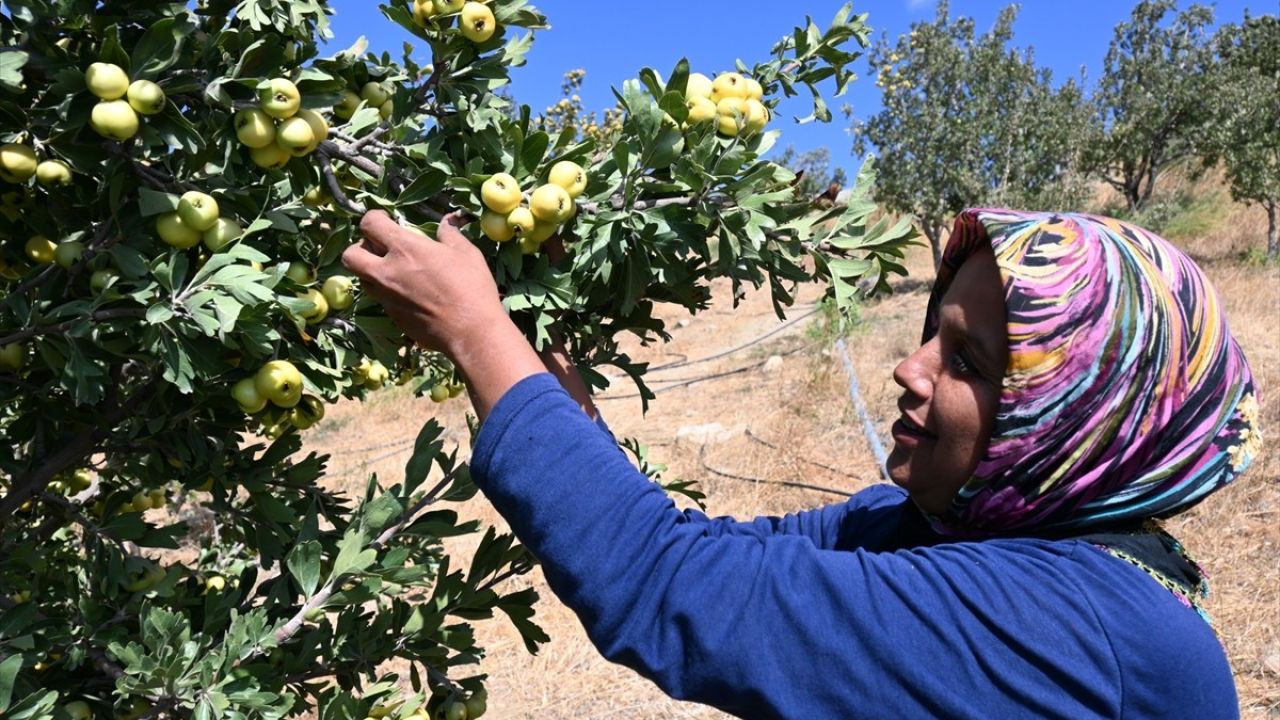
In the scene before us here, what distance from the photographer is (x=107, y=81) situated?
122cm

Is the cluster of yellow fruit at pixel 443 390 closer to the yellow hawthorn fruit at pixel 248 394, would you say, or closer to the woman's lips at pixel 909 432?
the yellow hawthorn fruit at pixel 248 394

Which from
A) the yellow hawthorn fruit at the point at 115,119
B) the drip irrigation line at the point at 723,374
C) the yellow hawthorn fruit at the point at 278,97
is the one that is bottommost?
the drip irrigation line at the point at 723,374

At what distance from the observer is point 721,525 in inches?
57.4

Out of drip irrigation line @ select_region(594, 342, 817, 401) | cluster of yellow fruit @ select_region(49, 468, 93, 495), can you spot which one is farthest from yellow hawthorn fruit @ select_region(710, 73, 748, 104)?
drip irrigation line @ select_region(594, 342, 817, 401)

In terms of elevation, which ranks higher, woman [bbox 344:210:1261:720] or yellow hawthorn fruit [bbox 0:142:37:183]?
yellow hawthorn fruit [bbox 0:142:37:183]

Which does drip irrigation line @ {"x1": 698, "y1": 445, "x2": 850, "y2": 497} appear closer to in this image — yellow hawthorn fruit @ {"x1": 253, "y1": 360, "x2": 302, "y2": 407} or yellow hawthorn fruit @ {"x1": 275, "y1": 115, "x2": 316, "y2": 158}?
yellow hawthorn fruit @ {"x1": 253, "y1": 360, "x2": 302, "y2": 407}

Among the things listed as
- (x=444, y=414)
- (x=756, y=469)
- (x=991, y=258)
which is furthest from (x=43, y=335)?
(x=444, y=414)

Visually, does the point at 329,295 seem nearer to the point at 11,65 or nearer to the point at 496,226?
the point at 496,226

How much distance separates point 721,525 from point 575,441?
0.39 m

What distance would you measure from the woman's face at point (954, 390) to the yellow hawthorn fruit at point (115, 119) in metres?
1.11

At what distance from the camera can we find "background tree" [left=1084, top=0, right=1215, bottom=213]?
2033cm

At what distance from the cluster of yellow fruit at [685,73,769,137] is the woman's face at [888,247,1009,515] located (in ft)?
1.41

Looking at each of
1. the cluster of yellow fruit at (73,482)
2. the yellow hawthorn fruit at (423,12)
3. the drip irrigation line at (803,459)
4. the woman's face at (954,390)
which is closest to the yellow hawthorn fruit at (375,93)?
the yellow hawthorn fruit at (423,12)

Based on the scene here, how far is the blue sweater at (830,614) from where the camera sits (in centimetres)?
111
